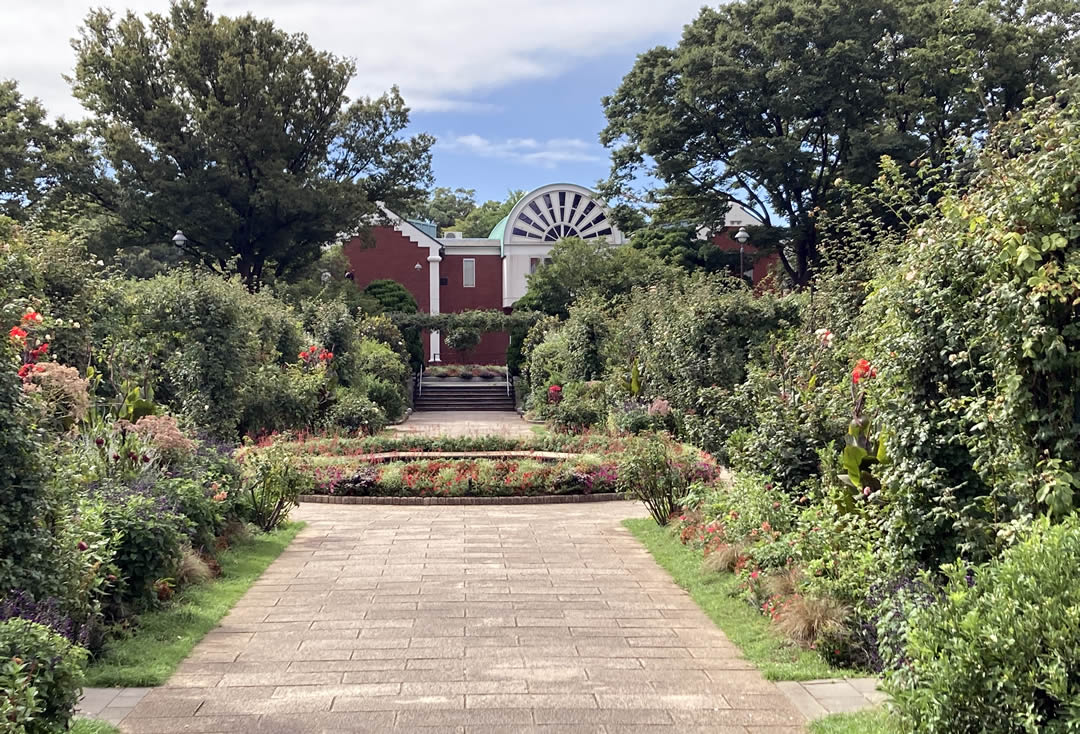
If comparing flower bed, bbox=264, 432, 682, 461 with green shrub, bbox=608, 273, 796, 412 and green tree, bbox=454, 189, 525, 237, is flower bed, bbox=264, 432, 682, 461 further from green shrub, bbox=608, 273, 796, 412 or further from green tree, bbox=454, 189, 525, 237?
green tree, bbox=454, 189, 525, 237

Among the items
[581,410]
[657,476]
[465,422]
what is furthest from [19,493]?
[465,422]

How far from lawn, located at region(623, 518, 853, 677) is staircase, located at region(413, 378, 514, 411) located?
851 inches

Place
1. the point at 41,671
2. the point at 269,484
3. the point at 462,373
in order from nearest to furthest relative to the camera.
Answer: the point at 41,671, the point at 269,484, the point at 462,373

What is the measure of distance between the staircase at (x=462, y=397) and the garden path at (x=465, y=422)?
29.4 inches

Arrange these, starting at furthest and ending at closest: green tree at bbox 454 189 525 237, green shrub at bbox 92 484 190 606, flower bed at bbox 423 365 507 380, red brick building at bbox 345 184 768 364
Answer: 1. green tree at bbox 454 189 525 237
2. red brick building at bbox 345 184 768 364
3. flower bed at bbox 423 365 507 380
4. green shrub at bbox 92 484 190 606

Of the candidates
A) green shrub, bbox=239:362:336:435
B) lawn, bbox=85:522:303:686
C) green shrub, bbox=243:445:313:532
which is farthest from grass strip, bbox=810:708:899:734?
green shrub, bbox=239:362:336:435

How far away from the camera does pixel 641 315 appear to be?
1719 cm

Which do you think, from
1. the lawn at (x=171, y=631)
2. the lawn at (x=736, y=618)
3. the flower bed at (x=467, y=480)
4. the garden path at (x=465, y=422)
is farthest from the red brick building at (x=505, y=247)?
the lawn at (x=171, y=631)

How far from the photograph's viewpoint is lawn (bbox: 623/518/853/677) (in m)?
4.74

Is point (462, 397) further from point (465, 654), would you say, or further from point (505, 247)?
point (465, 654)

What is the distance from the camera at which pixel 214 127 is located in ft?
101

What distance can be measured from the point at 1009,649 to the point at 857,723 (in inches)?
44.0

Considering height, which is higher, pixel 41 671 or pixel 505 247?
pixel 505 247

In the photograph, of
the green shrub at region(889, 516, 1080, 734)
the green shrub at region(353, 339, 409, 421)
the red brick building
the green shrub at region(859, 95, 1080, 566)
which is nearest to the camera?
the green shrub at region(889, 516, 1080, 734)
